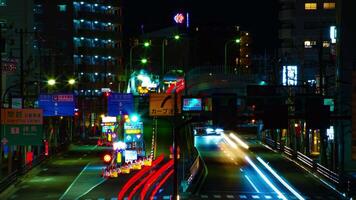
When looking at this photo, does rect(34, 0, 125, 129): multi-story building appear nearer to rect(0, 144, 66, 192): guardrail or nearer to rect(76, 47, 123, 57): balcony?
rect(76, 47, 123, 57): balcony

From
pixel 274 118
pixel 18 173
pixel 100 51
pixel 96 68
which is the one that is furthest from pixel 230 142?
pixel 274 118

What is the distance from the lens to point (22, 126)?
142 feet

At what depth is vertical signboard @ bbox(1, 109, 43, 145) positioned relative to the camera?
42938 mm

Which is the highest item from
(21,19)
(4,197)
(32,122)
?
(21,19)

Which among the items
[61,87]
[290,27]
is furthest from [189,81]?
[290,27]

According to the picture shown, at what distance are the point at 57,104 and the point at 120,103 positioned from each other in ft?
14.3

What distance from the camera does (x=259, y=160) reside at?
66.9 m

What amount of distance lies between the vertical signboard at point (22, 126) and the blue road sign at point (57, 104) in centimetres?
503

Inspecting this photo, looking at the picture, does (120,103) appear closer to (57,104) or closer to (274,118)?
(57,104)

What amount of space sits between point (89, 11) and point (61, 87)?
32043 mm

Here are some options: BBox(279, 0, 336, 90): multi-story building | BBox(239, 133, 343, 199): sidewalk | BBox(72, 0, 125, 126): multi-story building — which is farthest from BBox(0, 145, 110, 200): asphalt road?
BBox(72, 0, 125, 126): multi-story building

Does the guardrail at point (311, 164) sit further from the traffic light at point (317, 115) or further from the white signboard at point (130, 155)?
the traffic light at point (317, 115)

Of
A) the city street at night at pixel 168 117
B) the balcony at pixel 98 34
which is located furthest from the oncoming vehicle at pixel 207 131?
the balcony at pixel 98 34

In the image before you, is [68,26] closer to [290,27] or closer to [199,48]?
[290,27]
